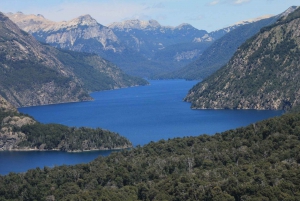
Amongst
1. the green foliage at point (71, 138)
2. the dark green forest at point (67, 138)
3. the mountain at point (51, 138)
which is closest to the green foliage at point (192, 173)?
the dark green forest at point (67, 138)

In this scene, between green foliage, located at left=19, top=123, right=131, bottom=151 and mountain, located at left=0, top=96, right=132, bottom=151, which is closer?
green foliage, located at left=19, top=123, right=131, bottom=151

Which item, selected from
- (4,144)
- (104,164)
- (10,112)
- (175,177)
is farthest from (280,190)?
(10,112)

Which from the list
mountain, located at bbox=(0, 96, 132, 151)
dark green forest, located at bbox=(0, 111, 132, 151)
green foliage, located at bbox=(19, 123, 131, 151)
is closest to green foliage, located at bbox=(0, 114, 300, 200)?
dark green forest, located at bbox=(0, 111, 132, 151)

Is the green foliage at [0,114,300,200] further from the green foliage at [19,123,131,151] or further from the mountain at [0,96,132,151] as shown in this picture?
the mountain at [0,96,132,151]

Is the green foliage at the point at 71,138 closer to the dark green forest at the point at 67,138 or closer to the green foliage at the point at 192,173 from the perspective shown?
the dark green forest at the point at 67,138

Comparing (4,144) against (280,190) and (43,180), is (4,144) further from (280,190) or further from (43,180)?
(280,190)
